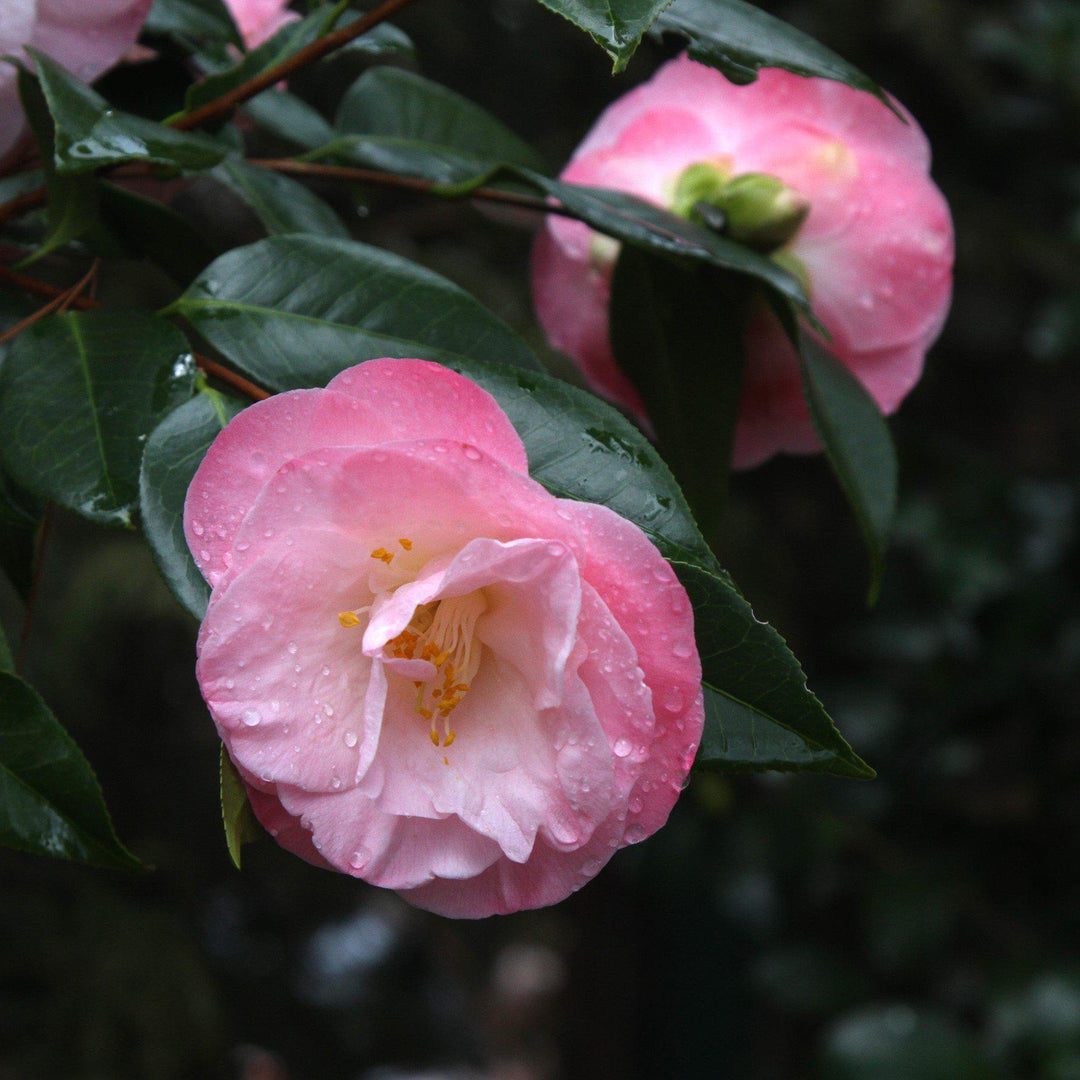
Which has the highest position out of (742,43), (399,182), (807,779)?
(742,43)

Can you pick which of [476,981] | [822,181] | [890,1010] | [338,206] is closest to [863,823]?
[890,1010]

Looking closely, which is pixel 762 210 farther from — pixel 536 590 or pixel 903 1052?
pixel 903 1052

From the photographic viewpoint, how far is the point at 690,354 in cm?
55

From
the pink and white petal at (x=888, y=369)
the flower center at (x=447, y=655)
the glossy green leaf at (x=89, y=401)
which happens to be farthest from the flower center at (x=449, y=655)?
the pink and white petal at (x=888, y=369)

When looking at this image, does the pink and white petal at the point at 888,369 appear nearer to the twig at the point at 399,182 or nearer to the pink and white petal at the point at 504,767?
the twig at the point at 399,182

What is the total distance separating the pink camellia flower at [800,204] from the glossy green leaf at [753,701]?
0.27 metres

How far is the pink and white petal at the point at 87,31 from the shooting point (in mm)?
470

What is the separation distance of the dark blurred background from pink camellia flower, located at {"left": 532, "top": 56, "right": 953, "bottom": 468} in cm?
42

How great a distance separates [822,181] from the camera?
57 cm

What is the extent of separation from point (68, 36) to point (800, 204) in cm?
35

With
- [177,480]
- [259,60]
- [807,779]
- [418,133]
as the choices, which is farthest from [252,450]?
[807,779]

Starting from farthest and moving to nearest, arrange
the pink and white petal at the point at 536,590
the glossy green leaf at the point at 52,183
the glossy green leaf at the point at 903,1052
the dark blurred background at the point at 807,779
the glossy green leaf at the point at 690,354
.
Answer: the dark blurred background at the point at 807,779 → the glossy green leaf at the point at 903,1052 → the glossy green leaf at the point at 690,354 → the glossy green leaf at the point at 52,183 → the pink and white petal at the point at 536,590

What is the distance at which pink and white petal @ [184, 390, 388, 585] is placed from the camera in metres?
0.34

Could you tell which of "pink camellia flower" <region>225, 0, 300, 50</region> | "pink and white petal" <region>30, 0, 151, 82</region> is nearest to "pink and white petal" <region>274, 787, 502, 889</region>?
"pink and white petal" <region>30, 0, 151, 82</region>
